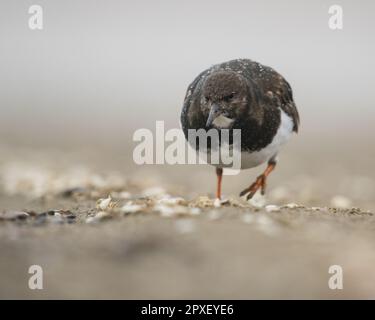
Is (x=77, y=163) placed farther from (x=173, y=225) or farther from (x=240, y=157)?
(x=173, y=225)

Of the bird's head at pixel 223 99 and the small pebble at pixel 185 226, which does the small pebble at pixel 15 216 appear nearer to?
the small pebble at pixel 185 226

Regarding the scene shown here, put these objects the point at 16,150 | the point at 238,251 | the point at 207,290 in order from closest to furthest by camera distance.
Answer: the point at 207,290 < the point at 238,251 < the point at 16,150

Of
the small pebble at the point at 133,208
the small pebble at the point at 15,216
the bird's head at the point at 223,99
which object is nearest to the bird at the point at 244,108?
the bird's head at the point at 223,99

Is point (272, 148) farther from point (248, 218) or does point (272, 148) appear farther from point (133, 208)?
point (133, 208)

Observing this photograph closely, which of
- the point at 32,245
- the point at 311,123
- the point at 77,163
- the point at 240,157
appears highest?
the point at 311,123

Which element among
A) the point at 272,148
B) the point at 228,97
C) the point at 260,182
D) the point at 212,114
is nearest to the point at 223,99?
the point at 228,97

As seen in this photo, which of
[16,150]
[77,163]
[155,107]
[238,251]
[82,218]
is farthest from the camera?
[155,107]

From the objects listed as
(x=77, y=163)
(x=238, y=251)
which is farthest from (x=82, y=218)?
(x=77, y=163)

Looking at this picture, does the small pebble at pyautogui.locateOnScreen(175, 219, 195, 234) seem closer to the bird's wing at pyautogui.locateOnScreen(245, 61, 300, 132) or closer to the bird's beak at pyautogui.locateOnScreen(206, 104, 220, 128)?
the bird's beak at pyautogui.locateOnScreen(206, 104, 220, 128)
